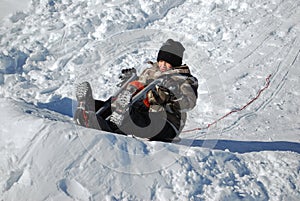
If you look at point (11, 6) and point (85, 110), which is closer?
point (85, 110)

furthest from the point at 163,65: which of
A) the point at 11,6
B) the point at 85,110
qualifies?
the point at 11,6

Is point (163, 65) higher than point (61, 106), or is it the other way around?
point (163, 65)

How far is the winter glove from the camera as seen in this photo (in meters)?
4.41

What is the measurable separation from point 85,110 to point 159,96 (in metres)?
0.88

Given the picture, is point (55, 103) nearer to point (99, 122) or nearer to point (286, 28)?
point (99, 122)

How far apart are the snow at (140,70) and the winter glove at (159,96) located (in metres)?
0.65

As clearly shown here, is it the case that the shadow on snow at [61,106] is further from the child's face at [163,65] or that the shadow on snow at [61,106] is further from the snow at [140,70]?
the child's face at [163,65]

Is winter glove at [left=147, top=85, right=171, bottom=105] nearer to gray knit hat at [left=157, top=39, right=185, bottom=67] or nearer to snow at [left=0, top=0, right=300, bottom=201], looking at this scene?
snow at [left=0, top=0, right=300, bottom=201]

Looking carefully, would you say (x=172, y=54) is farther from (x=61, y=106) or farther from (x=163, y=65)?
(x=61, y=106)

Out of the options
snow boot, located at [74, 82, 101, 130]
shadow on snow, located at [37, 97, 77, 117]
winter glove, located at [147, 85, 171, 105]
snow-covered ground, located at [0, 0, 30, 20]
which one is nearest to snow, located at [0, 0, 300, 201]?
shadow on snow, located at [37, 97, 77, 117]

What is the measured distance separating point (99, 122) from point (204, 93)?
295 centimetres

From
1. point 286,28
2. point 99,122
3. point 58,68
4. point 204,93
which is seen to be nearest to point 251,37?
point 286,28

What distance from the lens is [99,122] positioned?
4500 millimetres

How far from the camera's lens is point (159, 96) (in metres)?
4.46
